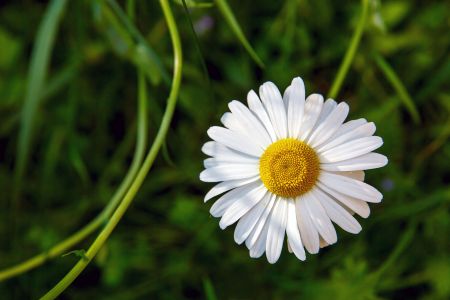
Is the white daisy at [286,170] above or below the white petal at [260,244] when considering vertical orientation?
above

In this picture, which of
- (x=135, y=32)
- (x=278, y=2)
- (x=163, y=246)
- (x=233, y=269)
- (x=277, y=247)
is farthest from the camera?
(x=278, y=2)

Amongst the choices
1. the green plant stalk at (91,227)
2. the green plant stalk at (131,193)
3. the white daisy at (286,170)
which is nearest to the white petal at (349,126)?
the white daisy at (286,170)

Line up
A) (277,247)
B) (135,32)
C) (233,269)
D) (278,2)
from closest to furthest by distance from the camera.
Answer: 1. (277,247)
2. (135,32)
3. (233,269)
4. (278,2)

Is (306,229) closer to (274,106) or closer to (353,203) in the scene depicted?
(353,203)

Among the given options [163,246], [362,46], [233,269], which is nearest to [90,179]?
[163,246]

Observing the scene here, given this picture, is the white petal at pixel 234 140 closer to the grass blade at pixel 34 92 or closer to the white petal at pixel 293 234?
the white petal at pixel 293 234

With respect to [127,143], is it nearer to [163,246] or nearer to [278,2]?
[163,246]

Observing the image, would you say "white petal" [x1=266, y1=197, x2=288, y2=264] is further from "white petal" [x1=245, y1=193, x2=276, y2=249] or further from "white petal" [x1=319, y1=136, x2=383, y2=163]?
"white petal" [x1=319, y1=136, x2=383, y2=163]

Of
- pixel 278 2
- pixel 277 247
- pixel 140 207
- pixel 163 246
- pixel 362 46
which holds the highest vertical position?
pixel 278 2

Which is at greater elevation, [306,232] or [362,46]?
[362,46]
